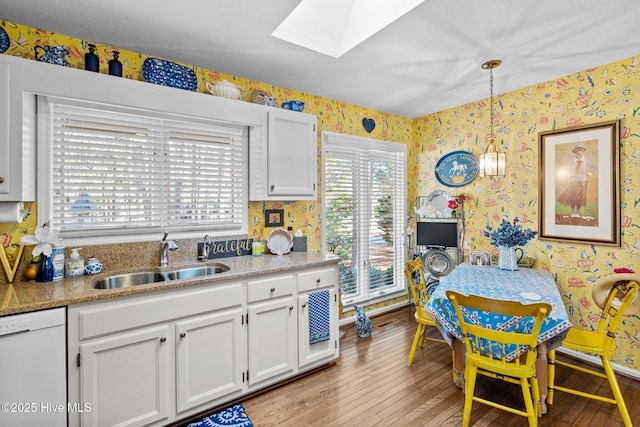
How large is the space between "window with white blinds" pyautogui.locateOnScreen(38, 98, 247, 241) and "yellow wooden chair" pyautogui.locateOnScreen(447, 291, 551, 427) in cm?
201

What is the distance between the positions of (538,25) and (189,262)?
3.06m

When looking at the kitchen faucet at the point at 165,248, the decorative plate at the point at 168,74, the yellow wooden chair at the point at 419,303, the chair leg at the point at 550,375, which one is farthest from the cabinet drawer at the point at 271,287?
the chair leg at the point at 550,375

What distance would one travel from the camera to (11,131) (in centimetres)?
183

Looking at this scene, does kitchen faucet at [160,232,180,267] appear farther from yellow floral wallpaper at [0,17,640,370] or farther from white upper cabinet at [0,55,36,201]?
white upper cabinet at [0,55,36,201]

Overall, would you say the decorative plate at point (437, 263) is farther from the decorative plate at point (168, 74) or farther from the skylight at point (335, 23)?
the decorative plate at point (168, 74)

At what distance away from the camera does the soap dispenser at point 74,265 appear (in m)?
2.11

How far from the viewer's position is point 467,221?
3.76 meters

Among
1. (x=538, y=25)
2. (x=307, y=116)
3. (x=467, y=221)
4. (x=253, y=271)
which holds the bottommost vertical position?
(x=253, y=271)

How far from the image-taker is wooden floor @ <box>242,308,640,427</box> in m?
2.09

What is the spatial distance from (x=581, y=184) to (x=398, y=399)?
2.45 m

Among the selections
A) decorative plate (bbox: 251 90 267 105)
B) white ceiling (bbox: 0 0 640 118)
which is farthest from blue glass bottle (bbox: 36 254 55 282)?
decorative plate (bbox: 251 90 267 105)

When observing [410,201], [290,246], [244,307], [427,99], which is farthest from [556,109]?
[244,307]

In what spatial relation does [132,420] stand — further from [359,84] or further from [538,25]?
[538,25]

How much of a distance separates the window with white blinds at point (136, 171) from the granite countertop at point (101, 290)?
0.35 m
